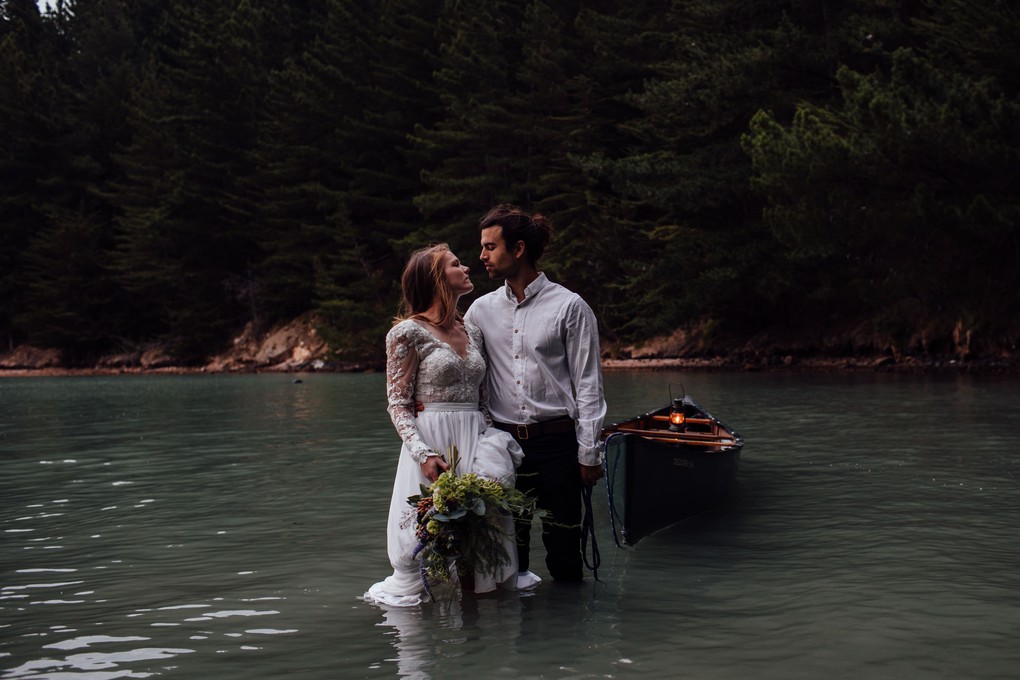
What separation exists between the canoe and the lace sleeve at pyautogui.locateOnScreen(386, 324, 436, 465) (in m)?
1.97

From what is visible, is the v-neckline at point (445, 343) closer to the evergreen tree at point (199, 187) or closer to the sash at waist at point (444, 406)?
the sash at waist at point (444, 406)

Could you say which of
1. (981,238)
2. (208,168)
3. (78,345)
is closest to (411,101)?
(208,168)

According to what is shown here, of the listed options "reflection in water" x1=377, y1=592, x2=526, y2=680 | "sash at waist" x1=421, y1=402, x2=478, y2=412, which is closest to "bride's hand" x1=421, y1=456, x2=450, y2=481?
"sash at waist" x1=421, y1=402, x2=478, y2=412

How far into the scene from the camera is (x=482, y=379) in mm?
5777

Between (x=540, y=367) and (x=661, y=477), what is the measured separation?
336 cm

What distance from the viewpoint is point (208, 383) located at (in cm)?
4097

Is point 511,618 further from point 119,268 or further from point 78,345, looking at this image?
point 78,345

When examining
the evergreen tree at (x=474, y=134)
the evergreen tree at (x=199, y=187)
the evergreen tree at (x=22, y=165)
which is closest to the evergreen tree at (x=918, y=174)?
the evergreen tree at (x=474, y=134)

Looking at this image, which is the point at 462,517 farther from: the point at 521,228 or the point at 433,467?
the point at 521,228

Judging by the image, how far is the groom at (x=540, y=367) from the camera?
18.4 ft

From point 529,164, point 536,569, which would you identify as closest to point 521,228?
point 536,569

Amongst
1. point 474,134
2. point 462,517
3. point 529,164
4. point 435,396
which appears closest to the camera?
point 462,517

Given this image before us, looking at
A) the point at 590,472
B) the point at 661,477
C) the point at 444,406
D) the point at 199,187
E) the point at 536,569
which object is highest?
the point at 199,187

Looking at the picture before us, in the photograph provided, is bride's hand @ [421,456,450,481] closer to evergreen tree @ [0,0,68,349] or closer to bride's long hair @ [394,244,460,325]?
bride's long hair @ [394,244,460,325]
